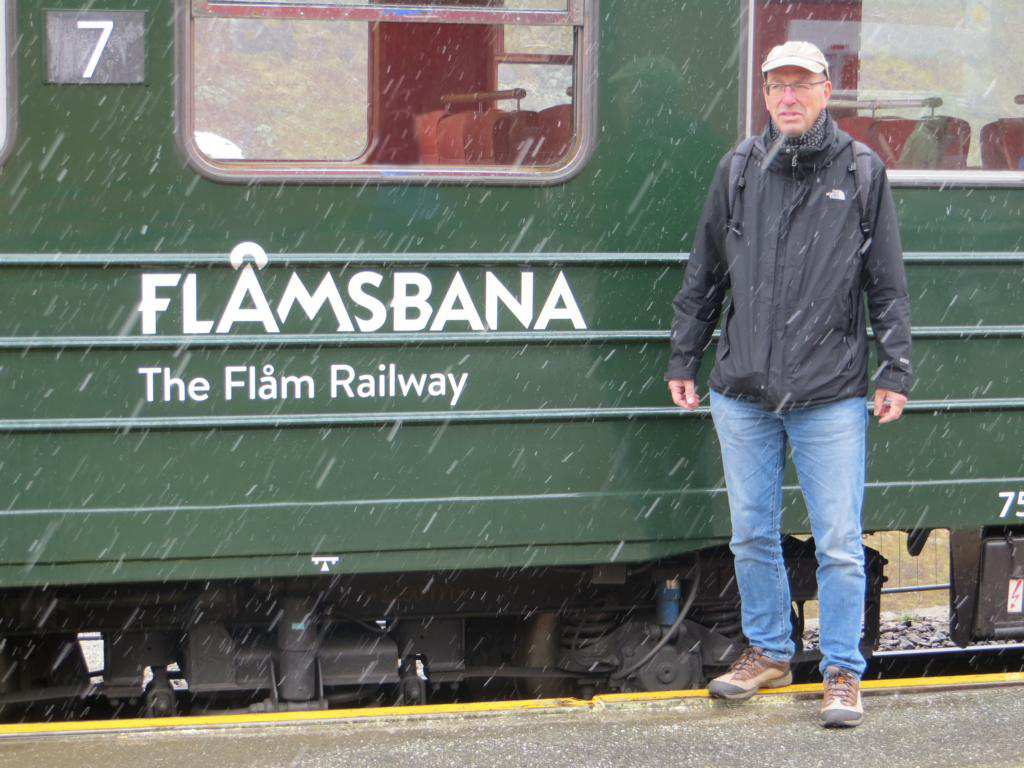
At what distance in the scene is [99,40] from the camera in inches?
141

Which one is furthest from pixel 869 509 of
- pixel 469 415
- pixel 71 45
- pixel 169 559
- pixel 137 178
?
pixel 71 45

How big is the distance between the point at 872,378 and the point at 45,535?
2387 mm

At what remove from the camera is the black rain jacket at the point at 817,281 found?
11.4 feet

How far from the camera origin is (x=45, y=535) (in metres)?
3.65

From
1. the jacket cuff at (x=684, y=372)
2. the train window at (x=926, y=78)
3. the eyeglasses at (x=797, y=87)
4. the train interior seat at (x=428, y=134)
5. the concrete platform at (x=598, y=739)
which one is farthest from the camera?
the train window at (x=926, y=78)

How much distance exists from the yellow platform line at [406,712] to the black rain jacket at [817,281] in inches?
35.2

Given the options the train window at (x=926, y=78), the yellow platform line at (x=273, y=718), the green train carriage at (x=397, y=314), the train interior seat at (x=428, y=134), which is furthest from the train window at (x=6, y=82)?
the train window at (x=926, y=78)

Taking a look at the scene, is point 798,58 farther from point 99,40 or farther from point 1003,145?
point 99,40

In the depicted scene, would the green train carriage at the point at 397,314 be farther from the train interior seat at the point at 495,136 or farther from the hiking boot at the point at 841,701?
the hiking boot at the point at 841,701

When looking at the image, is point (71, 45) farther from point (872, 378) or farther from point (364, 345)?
point (872, 378)

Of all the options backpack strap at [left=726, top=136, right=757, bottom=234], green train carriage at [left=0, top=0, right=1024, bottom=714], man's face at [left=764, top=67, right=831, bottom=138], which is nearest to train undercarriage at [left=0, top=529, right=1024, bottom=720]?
green train carriage at [left=0, top=0, right=1024, bottom=714]

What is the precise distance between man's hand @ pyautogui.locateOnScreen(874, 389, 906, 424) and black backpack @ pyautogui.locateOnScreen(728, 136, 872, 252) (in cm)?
38

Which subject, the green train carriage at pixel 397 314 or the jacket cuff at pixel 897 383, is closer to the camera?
the jacket cuff at pixel 897 383

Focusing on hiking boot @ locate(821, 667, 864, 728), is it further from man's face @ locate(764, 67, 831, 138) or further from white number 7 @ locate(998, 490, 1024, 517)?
man's face @ locate(764, 67, 831, 138)
